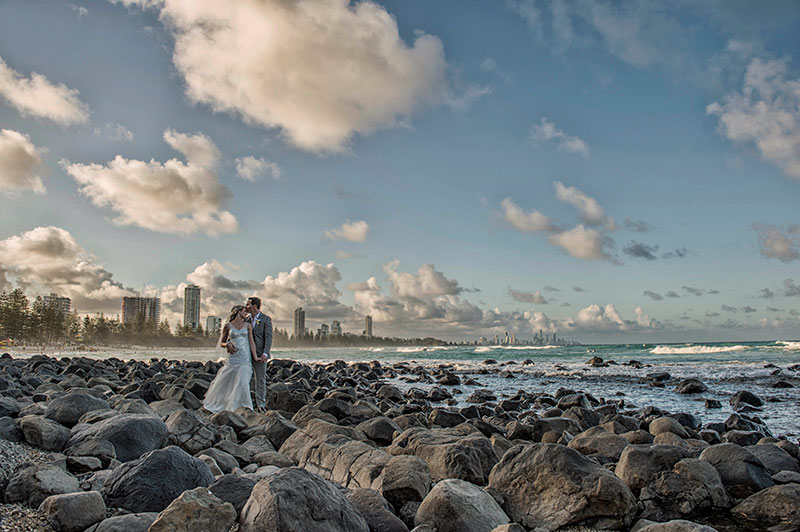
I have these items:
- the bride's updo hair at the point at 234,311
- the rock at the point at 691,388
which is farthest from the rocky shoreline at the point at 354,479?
the rock at the point at 691,388

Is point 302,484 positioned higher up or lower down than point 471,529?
higher up

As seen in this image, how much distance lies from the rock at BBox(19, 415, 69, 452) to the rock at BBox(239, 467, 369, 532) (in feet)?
12.1

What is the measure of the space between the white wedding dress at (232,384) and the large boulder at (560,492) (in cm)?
718

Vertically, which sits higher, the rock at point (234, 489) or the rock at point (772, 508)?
the rock at point (234, 489)

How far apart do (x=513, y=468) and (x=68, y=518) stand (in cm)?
368

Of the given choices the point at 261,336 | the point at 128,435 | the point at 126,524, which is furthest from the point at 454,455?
the point at 261,336

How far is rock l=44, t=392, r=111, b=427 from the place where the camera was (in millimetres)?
7176

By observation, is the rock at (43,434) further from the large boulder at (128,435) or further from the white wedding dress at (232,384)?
the white wedding dress at (232,384)

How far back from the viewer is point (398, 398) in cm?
1522

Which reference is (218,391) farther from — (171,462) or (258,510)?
(258,510)

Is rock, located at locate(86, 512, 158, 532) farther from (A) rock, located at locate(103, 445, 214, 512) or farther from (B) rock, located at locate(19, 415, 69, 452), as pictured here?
(B) rock, located at locate(19, 415, 69, 452)

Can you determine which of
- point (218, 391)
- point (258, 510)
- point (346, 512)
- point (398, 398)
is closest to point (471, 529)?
point (346, 512)

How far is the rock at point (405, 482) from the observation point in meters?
4.62

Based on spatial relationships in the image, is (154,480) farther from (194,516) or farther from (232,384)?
(232,384)
